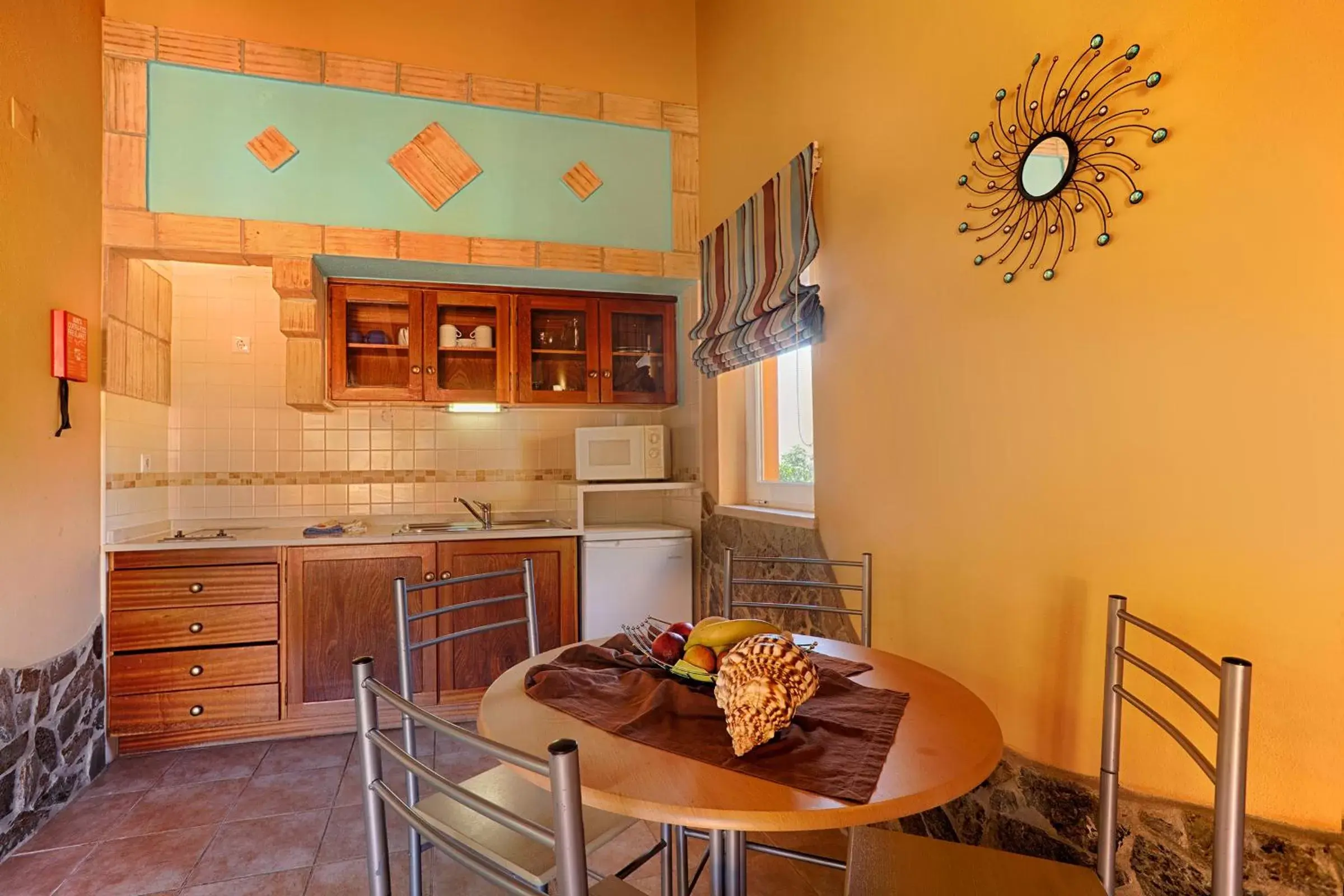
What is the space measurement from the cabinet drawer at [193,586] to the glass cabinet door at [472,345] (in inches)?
43.4

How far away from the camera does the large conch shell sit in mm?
909

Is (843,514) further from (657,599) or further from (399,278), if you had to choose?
(399,278)

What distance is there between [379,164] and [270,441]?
60.0 inches

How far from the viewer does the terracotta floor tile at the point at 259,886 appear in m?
1.75

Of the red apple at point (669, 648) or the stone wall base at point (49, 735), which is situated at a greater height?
the red apple at point (669, 648)

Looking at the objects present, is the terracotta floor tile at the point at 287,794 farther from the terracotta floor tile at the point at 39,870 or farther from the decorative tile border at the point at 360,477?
the decorative tile border at the point at 360,477

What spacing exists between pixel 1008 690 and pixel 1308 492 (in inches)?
28.5

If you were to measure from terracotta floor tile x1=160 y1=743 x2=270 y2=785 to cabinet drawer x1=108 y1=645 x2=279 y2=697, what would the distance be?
254mm

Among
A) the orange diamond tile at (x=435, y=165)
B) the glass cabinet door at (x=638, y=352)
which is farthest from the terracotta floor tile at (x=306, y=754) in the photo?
the orange diamond tile at (x=435, y=165)

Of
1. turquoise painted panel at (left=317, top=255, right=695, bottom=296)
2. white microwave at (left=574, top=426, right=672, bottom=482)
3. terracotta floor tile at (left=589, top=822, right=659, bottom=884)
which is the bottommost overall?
terracotta floor tile at (left=589, top=822, right=659, bottom=884)

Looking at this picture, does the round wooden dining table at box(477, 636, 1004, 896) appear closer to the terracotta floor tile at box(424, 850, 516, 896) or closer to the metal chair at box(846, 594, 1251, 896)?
the metal chair at box(846, 594, 1251, 896)

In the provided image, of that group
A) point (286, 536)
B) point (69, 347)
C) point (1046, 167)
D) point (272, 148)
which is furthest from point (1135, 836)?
point (272, 148)

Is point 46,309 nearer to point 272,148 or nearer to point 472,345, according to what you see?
point 272,148

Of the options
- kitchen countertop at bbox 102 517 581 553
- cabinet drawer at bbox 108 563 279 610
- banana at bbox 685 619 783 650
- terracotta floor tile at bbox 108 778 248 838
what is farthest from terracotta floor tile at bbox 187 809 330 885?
banana at bbox 685 619 783 650
